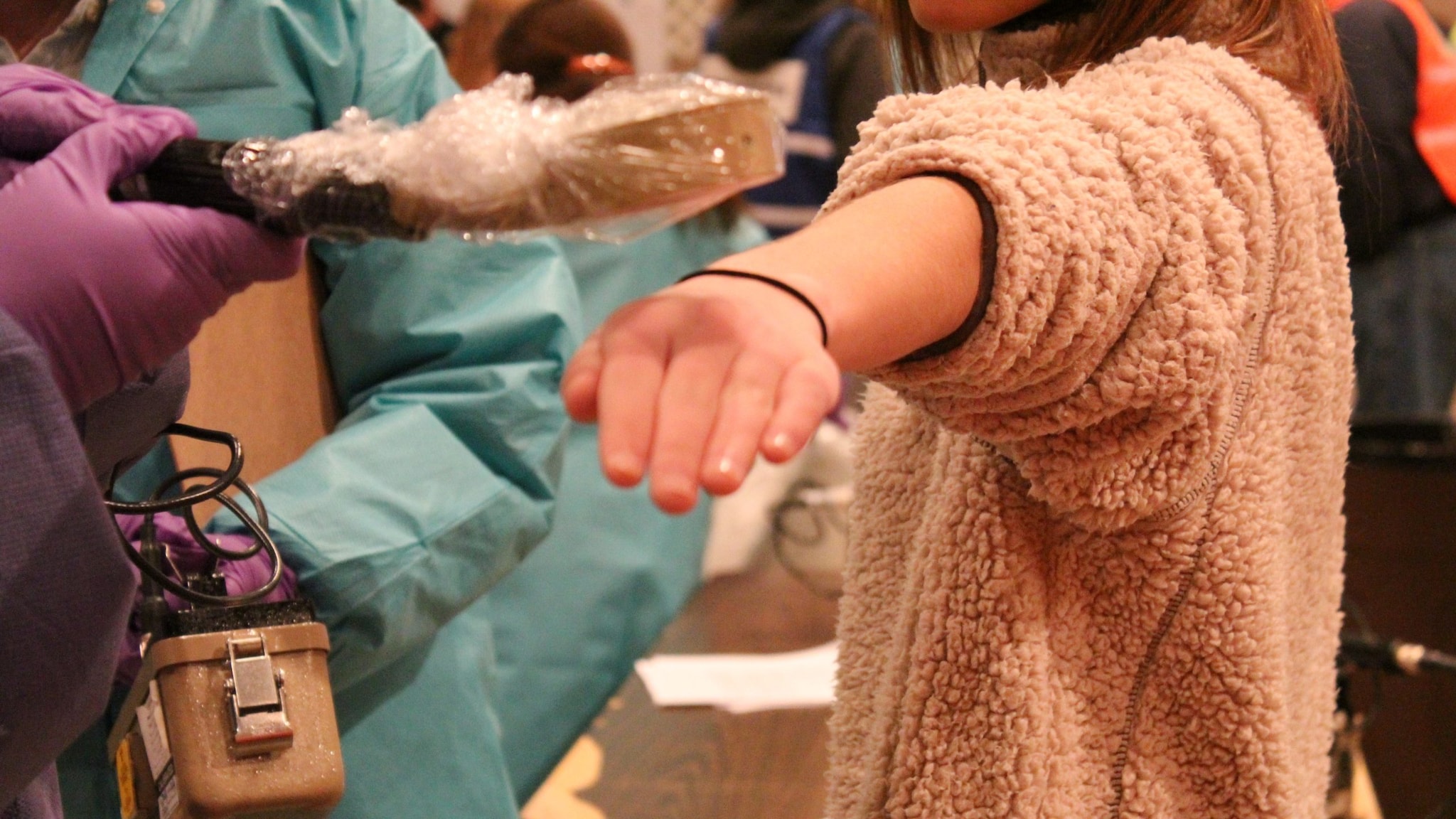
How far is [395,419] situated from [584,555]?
3.01 ft

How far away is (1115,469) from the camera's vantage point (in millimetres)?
A: 526

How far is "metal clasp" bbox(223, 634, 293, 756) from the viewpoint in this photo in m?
0.58

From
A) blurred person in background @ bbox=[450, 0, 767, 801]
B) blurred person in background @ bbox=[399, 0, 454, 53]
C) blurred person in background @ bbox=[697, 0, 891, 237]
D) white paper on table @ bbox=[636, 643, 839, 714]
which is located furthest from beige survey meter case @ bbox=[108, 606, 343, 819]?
blurred person in background @ bbox=[697, 0, 891, 237]

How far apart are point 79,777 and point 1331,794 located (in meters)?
0.99

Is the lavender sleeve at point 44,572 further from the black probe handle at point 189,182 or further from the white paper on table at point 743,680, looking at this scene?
the white paper on table at point 743,680

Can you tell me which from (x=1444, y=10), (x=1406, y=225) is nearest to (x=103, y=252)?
(x=1406, y=225)

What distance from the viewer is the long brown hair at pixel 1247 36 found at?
59 cm

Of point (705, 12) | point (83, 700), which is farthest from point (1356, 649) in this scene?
point (705, 12)

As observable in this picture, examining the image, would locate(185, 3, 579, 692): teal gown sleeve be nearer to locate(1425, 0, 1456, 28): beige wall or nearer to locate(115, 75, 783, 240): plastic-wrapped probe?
locate(115, 75, 783, 240): plastic-wrapped probe

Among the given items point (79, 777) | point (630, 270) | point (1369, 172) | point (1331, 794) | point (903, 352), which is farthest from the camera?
point (630, 270)

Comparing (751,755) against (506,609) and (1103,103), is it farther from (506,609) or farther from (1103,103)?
(506,609)

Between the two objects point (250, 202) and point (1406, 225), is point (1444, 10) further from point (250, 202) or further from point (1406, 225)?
point (250, 202)

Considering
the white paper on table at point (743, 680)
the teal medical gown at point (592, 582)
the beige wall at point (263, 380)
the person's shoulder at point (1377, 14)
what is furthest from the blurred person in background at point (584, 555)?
the beige wall at point (263, 380)

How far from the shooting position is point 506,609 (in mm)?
1690
